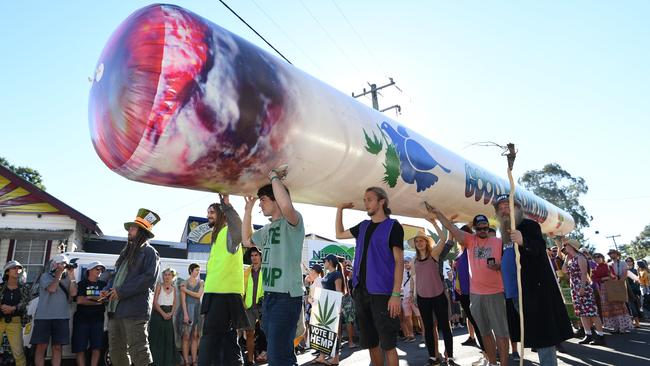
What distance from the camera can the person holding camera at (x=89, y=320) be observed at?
518cm

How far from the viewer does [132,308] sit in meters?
3.44

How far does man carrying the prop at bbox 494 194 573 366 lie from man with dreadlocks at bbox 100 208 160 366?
9.87ft

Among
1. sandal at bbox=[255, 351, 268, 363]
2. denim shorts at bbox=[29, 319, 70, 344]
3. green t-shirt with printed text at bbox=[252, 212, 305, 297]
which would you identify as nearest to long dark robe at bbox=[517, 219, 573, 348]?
green t-shirt with printed text at bbox=[252, 212, 305, 297]

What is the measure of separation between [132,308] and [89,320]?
243 cm

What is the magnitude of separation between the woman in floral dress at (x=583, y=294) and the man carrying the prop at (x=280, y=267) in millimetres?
5359

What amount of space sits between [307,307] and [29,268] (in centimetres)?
772

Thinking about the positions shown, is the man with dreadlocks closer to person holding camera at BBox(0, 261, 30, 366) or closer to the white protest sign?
the white protest sign

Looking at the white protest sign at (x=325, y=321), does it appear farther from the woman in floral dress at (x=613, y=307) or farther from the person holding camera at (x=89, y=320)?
the woman in floral dress at (x=613, y=307)

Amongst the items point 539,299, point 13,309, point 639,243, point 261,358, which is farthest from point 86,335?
point 639,243

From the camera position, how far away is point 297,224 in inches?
110

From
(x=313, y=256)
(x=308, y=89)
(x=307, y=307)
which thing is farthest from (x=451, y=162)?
(x=313, y=256)

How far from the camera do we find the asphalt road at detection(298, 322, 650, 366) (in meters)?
4.60

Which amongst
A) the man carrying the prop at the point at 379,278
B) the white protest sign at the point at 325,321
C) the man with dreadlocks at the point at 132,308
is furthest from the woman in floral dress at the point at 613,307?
the man with dreadlocks at the point at 132,308

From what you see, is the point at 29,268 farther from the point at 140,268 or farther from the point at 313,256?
the point at 140,268
